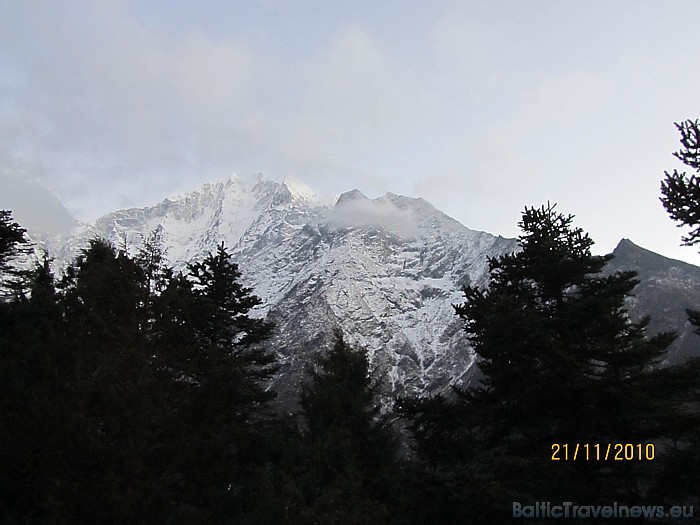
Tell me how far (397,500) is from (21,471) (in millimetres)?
8034

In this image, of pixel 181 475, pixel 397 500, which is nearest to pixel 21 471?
pixel 181 475

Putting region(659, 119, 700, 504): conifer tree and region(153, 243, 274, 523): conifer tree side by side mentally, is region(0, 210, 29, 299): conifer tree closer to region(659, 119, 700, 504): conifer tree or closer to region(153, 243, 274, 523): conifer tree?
region(153, 243, 274, 523): conifer tree

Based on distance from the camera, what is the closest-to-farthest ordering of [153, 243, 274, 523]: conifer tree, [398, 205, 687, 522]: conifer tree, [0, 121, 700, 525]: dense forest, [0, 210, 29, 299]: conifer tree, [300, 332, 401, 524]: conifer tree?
1. [0, 121, 700, 525]: dense forest
2. [398, 205, 687, 522]: conifer tree
3. [300, 332, 401, 524]: conifer tree
4. [153, 243, 274, 523]: conifer tree
5. [0, 210, 29, 299]: conifer tree

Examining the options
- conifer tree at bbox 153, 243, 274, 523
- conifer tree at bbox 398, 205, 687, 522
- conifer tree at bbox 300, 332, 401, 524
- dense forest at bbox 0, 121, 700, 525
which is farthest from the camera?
conifer tree at bbox 153, 243, 274, 523

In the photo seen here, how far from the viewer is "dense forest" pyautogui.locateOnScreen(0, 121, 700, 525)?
934 cm

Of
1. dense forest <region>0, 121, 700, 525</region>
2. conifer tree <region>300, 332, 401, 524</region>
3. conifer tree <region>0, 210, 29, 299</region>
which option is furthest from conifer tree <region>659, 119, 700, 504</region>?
conifer tree <region>0, 210, 29, 299</region>

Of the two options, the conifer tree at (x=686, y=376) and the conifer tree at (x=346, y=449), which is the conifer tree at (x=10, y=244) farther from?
the conifer tree at (x=686, y=376)

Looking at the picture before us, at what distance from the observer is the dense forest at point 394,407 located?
9.34 meters

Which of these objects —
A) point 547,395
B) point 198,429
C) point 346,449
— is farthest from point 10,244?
point 547,395
